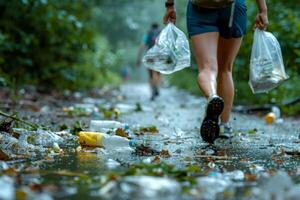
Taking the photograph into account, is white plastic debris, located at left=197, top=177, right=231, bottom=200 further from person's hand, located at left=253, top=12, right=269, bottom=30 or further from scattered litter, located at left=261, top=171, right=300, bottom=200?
person's hand, located at left=253, top=12, right=269, bottom=30

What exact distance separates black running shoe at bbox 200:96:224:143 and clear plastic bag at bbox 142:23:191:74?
0.88 m

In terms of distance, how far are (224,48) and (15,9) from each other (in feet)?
23.9

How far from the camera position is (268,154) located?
425 cm

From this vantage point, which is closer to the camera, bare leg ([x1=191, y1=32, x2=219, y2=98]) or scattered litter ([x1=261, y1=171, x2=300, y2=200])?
scattered litter ([x1=261, y1=171, x2=300, y2=200])

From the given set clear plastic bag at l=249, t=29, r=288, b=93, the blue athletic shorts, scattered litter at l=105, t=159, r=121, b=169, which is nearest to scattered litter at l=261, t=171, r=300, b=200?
scattered litter at l=105, t=159, r=121, b=169

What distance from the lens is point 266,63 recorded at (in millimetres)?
5238

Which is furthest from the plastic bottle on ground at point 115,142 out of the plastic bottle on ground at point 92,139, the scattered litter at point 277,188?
the scattered litter at point 277,188

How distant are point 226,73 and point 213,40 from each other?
26.2 inches

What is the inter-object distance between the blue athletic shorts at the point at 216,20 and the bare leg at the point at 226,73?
0.21 metres

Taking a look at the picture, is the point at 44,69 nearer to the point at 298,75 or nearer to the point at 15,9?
the point at 15,9

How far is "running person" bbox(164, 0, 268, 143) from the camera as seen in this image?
475 centimetres

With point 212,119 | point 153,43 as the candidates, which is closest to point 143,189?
point 212,119

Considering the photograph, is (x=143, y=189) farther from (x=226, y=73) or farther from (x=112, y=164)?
(x=226, y=73)

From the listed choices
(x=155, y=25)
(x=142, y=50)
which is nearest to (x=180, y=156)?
(x=155, y=25)
